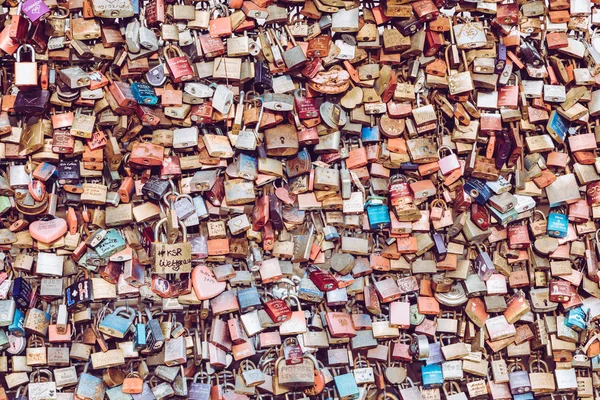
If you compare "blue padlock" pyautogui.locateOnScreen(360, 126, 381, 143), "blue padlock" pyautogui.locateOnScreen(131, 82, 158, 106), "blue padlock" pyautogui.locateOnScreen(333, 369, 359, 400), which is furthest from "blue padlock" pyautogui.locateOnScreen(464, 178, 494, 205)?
"blue padlock" pyautogui.locateOnScreen(131, 82, 158, 106)

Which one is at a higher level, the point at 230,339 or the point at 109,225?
the point at 109,225

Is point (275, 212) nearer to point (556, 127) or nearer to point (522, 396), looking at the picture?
point (556, 127)

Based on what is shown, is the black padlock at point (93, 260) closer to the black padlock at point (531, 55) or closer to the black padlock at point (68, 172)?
the black padlock at point (68, 172)

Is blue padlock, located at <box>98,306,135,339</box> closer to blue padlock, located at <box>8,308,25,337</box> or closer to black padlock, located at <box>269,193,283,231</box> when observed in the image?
blue padlock, located at <box>8,308,25,337</box>

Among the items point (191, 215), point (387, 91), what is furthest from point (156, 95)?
point (387, 91)

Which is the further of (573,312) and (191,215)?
(573,312)

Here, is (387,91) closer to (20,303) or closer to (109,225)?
(109,225)

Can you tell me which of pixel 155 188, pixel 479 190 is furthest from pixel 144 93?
pixel 479 190
